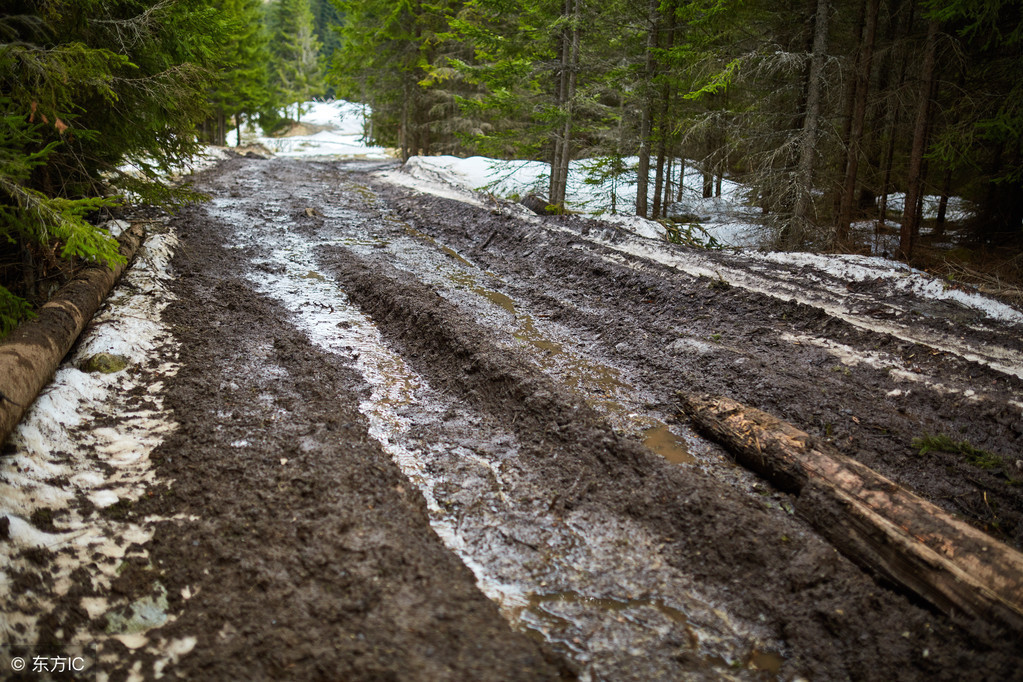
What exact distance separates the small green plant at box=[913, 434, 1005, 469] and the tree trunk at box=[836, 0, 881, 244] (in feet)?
26.6

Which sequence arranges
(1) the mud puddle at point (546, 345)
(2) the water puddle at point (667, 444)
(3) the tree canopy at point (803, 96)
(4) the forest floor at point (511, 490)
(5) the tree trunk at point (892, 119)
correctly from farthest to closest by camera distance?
(5) the tree trunk at point (892, 119) < (3) the tree canopy at point (803, 96) < (1) the mud puddle at point (546, 345) < (2) the water puddle at point (667, 444) < (4) the forest floor at point (511, 490)

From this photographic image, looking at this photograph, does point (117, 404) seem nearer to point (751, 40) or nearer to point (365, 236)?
point (365, 236)

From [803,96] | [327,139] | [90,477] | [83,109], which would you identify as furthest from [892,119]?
[327,139]

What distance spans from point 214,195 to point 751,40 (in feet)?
41.0

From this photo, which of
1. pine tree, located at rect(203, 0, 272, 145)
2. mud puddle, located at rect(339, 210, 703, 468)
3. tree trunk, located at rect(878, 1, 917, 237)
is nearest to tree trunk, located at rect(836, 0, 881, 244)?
tree trunk, located at rect(878, 1, 917, 237)

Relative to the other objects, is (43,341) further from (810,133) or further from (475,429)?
(810,133)

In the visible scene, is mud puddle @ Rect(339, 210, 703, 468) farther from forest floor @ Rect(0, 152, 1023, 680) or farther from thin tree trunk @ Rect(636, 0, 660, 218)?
thin tree trunk @ Rect(636, 0, 660, 218)

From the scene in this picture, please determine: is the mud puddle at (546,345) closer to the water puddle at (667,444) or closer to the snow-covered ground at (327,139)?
the water puddle at (667,444)

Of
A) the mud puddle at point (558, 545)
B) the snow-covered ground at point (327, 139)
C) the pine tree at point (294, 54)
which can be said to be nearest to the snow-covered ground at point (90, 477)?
the mud puddle at point (558, 545)

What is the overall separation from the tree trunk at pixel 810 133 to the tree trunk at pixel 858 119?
36.7 inches

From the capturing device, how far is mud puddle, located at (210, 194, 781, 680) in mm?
2514

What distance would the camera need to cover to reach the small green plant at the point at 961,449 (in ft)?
12.0

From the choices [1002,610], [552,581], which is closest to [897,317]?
[1002,610]

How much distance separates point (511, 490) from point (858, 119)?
467 inches
